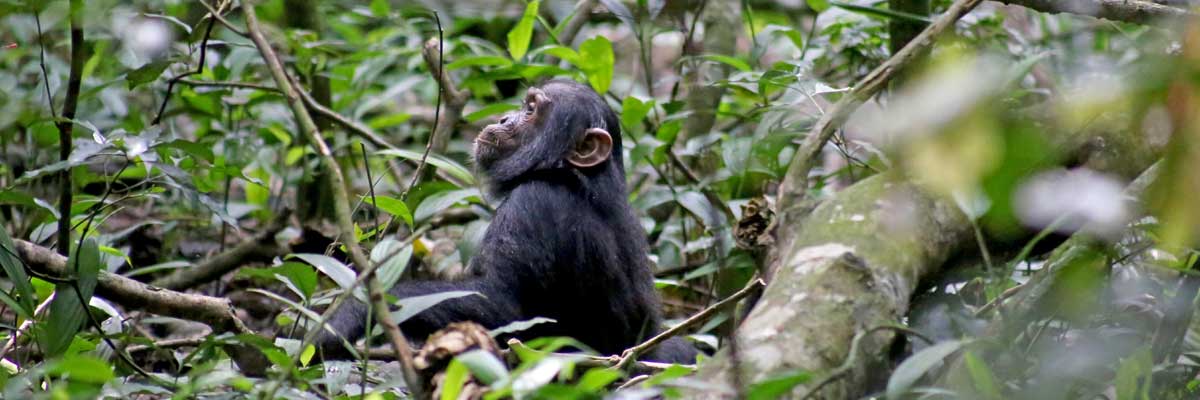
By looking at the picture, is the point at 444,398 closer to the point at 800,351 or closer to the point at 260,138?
the point at 800,351

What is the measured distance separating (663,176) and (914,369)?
3.29m

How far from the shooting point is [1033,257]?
3.61m

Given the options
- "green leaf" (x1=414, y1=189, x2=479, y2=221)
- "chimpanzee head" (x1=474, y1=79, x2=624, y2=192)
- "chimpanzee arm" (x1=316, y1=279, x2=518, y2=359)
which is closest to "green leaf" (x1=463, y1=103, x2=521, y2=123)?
"chimpanzee head" (x1=474, y1=79, x2=624, y2=192)

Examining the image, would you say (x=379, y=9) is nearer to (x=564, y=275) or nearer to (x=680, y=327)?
(x=564, y=275)

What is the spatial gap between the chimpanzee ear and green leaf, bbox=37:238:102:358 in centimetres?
222

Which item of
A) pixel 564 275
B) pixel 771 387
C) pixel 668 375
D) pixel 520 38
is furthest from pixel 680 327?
pixel 520 38

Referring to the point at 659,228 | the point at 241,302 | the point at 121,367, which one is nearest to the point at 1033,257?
the point at 659,228

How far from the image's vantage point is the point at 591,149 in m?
4.80

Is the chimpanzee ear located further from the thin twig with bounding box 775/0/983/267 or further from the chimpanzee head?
the thin twig with bounding box 775/0/983/267

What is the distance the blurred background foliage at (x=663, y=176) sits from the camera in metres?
1.72

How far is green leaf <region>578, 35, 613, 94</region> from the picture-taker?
504 cm

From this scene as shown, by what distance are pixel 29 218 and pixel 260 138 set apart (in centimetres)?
134

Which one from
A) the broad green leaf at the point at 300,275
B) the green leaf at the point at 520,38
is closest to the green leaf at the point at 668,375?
the broad green leaf at the point at 300,275

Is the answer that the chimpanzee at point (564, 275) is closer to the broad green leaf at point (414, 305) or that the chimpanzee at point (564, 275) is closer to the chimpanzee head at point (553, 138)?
the chimpanzee head at point (553, 138)
